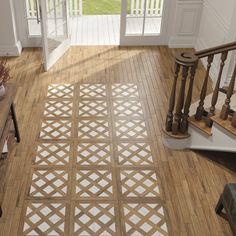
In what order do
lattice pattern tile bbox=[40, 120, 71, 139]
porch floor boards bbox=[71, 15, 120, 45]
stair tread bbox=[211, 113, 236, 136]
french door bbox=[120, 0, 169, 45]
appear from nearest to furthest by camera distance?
stair tread bbox=[211, 113, 236, 136] < lattice pattern tile bbox=[40, 120, 71, 139] < french door bbox=[120, 0, 169, 45] < porch floor boards bbox=[71, 15, 120, 45]

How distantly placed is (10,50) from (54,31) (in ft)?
2.66

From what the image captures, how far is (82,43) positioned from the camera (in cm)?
664

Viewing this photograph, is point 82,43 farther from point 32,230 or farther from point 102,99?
point 32,230

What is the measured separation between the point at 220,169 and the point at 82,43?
3668 mm

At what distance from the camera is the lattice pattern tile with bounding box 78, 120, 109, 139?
441 cm

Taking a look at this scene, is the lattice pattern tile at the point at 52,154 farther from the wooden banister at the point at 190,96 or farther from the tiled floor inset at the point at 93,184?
the wooden banister at the point at 190,96

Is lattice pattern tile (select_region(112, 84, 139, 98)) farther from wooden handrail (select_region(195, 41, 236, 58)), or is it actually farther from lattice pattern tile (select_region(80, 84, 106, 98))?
wooden handrail (select_region(195, 41, 236, 58))

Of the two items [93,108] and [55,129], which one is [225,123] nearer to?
[93,108]

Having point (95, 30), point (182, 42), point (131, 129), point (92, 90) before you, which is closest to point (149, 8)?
point (182, 42)

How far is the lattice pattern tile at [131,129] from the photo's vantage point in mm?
4434

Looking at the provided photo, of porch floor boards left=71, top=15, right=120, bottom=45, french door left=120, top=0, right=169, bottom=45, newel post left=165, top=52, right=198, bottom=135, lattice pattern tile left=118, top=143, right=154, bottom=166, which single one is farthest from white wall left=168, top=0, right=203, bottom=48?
lattice pattern tile left=118, top=143, right=154, bottom=166

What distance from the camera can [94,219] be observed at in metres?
3.39

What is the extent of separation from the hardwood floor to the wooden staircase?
0.24 m

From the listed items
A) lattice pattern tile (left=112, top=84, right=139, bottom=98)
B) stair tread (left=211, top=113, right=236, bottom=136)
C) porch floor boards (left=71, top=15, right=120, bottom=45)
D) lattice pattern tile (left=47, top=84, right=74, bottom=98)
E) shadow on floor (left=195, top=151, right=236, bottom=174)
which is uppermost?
stair tread (left=211, top=113, right=236, bottom=136)
